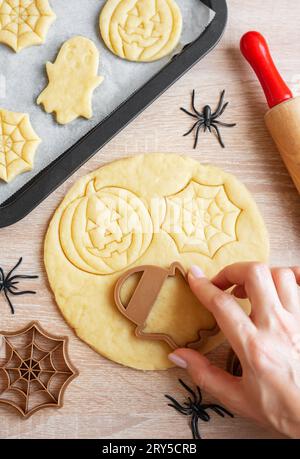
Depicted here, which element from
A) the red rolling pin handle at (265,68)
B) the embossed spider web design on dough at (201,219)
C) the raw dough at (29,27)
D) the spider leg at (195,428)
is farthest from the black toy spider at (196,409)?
the raw dough at (29,27)

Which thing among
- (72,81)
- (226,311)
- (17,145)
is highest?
(72,81)

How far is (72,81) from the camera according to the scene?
1.08m

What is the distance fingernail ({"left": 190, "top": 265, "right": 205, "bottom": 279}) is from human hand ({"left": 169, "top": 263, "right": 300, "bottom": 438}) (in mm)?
26

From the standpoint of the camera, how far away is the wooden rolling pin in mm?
1010

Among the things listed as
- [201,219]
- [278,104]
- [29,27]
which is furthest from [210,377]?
[29,27]

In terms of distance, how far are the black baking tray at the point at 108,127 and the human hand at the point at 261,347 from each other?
1.08 ft

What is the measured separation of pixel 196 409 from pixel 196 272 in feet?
0.80

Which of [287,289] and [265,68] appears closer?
[287,289]

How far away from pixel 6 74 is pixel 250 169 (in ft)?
1.65

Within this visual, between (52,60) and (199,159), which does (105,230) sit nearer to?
(199,159)

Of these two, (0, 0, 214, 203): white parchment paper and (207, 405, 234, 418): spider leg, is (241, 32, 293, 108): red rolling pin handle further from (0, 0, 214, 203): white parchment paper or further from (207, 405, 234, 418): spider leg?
(207, 405, 234, 418): spider leg

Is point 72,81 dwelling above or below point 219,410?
above

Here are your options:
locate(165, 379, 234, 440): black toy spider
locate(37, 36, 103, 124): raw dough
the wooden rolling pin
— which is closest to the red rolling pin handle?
the wooden rolling pin
